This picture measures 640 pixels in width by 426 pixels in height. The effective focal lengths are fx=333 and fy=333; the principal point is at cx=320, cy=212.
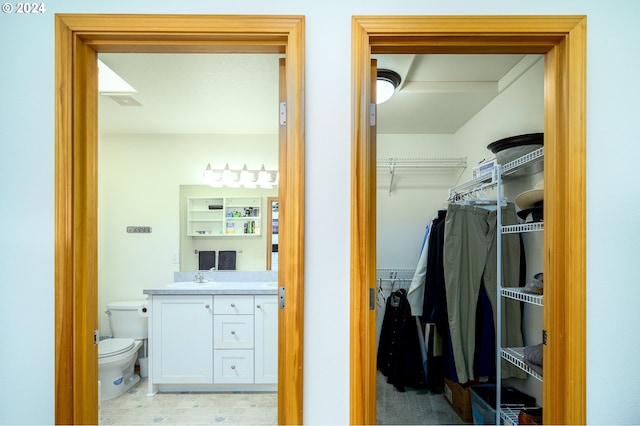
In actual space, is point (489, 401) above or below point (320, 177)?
below

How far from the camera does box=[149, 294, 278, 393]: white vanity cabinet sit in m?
2.68

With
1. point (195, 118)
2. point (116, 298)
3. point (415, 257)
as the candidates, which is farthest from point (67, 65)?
point (415, 257)

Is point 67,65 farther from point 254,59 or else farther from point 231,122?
point 231,122

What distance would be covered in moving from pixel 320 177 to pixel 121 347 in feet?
8.31

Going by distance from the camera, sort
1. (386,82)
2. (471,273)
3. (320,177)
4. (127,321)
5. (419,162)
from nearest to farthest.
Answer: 1. (320,177)
2. (386,82)
3. (471,273)
4. (127,321)
5. (419,162)

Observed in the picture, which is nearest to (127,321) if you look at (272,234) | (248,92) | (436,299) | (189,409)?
(189,409)

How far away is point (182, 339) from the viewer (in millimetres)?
2695

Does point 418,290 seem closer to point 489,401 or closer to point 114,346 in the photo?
point 489,401

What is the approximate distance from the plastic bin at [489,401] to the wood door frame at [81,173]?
1.50m

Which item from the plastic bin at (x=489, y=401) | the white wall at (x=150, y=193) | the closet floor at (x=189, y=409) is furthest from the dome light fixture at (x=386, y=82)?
the closet floor at (x=189, y=409)

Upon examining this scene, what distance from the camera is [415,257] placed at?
343 cm

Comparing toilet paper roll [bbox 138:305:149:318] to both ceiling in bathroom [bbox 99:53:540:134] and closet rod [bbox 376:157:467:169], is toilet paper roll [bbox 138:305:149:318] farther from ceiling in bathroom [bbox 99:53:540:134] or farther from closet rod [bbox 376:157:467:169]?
closet rod [bbox 376:157:467:169]

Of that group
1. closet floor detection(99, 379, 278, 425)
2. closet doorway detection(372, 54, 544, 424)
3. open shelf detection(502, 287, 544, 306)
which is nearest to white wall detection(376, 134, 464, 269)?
closet doorway detection(372, 54, 544, 424)

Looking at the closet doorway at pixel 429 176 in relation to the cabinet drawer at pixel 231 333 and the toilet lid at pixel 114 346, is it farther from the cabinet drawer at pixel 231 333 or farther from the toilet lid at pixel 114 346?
the toilet lid at pixel 114 346
